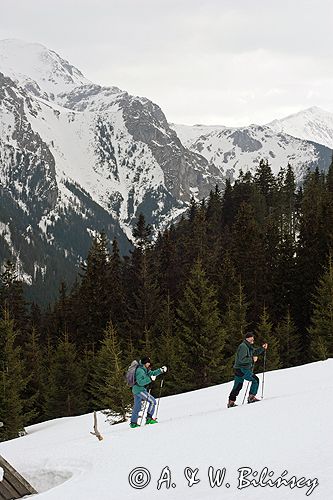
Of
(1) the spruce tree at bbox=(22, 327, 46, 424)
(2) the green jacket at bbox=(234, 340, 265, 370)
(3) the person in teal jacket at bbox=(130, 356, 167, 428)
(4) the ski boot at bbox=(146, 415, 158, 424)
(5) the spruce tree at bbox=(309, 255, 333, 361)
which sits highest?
(2) the green jacket at bbox=(234, 340, 265, 370)

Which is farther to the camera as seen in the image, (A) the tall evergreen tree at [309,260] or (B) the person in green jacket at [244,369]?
(A) the tall evergreen tree at [309,260]

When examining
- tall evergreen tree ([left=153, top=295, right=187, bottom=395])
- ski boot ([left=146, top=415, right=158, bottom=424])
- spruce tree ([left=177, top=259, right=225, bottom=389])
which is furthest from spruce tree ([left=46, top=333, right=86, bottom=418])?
ski boot ([left=146, top=415, right=158, bottom=424])

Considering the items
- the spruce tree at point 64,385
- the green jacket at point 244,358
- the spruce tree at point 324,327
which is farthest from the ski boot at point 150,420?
the spruce tree at point 64,385

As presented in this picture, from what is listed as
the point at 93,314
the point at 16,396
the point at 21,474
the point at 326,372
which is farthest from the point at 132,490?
the point at 93,314

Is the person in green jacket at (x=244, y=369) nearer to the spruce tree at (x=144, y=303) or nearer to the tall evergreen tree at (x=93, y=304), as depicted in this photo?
the spruce tree at (x=144, y=303)

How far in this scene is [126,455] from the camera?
11.3 metres

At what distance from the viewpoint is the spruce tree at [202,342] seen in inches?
1314

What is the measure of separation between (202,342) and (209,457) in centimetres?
2395

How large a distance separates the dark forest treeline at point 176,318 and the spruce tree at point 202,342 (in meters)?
0.07

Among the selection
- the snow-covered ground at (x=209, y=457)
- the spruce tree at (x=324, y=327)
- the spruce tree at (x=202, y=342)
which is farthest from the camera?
the spruce tree at (x=202, y=342)

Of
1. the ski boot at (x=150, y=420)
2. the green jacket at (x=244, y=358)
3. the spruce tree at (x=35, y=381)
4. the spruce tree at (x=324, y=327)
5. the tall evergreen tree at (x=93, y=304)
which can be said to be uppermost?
the green jacket at (x=244, y=358)

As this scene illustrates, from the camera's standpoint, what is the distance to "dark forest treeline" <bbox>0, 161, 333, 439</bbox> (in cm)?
3366

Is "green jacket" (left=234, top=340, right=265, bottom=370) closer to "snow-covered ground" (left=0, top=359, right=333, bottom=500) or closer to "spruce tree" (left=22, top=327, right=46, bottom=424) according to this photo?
"snow-covered ground" (left=0, top=359, right=333, bottom=500)

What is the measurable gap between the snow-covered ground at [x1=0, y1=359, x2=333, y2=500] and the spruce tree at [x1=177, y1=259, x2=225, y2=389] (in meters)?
17.5
